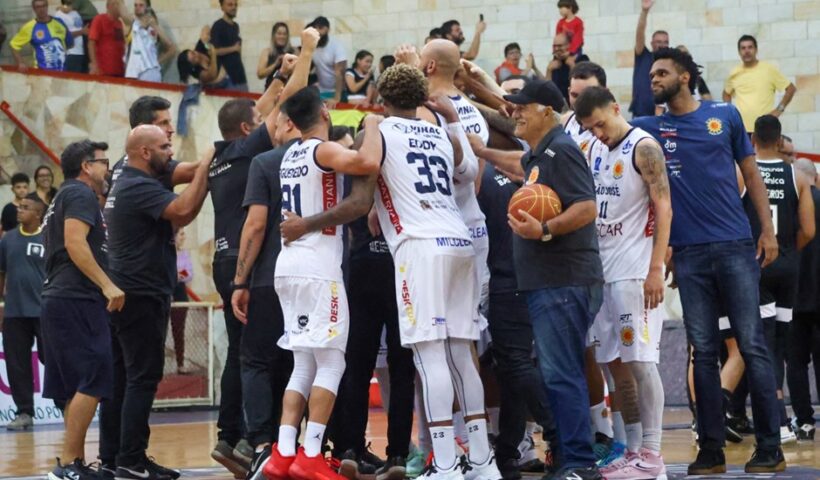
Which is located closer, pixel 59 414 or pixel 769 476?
pixel 769 476

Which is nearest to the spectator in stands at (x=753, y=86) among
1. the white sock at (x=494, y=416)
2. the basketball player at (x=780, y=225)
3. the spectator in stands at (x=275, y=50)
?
the spectator in stands at (x=275, y=50)

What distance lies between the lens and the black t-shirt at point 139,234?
9977 millimetres

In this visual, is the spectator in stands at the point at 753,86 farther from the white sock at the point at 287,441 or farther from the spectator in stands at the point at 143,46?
the white sock at the point at 287,441

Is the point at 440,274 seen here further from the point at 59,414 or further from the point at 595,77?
the point at 59,414

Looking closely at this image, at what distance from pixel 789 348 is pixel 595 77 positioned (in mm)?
4377

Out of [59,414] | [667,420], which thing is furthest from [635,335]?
[59,414]

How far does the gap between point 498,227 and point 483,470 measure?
5.72 feet

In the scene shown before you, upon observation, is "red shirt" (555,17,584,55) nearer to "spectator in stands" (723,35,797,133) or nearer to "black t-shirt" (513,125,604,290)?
"spectator in stands" (723,35,797,133)

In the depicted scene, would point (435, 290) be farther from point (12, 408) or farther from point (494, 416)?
point (12, 408)

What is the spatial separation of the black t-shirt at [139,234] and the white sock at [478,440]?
255cm

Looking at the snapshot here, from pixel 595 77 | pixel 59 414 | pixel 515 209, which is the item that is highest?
pixel 595 77

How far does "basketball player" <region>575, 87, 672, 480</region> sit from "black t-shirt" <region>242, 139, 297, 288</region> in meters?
1.92

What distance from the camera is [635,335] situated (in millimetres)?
8875

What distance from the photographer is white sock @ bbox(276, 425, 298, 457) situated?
28.7ft
